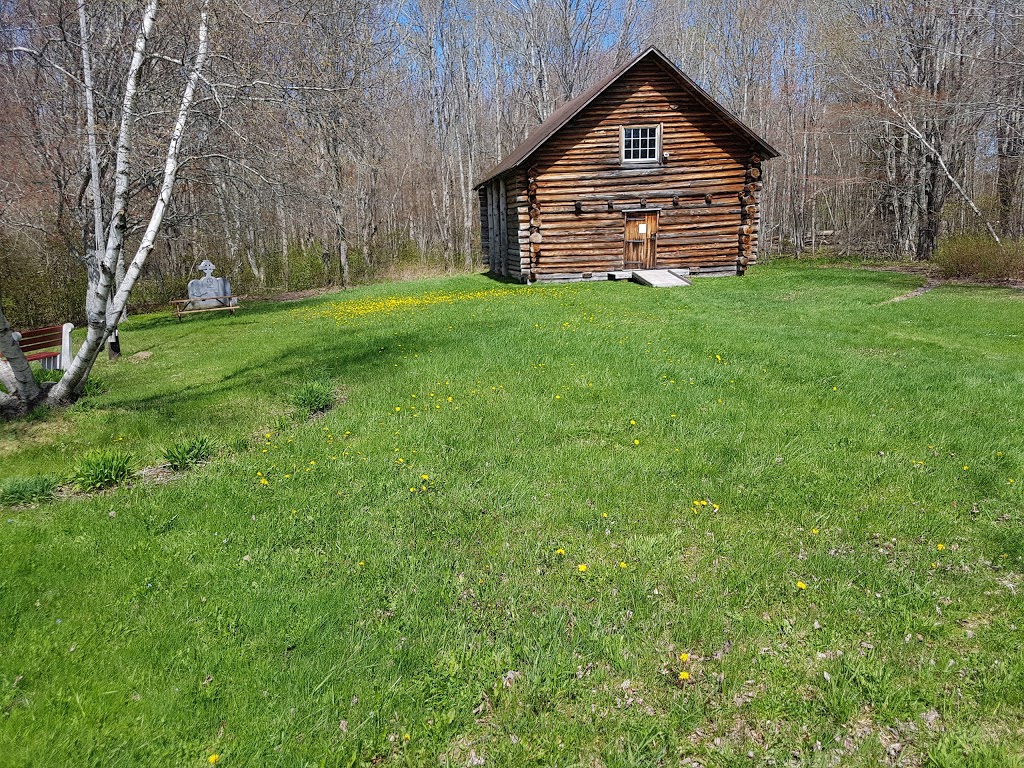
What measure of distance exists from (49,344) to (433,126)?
111 feet

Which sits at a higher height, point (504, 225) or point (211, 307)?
point (504, 225)

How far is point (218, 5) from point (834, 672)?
9651 millimetres

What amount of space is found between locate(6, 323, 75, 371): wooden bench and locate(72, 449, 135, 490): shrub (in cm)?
641

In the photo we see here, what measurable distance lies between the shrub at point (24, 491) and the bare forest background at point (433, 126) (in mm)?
4496

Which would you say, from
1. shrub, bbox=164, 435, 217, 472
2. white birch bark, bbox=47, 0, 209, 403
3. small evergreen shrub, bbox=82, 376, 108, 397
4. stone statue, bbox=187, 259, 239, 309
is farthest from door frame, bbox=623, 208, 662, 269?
shrub, bbox=164, 435, 217, 472

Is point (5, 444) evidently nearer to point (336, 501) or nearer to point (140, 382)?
point (140, 382)

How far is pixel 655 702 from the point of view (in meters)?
3.07

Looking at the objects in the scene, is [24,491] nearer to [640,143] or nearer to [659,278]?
[659,278]

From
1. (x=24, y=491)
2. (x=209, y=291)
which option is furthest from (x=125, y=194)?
(x=209, y=291)

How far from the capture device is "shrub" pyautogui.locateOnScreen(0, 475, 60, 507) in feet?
17.0

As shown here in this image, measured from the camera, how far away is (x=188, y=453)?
19.7 ft

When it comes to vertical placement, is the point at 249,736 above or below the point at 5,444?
below

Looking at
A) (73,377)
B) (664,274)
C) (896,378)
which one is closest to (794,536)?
(896,378)

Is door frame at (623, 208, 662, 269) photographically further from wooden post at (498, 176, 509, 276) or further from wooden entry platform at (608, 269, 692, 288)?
wooden post at (498, 176, 509, 276)
